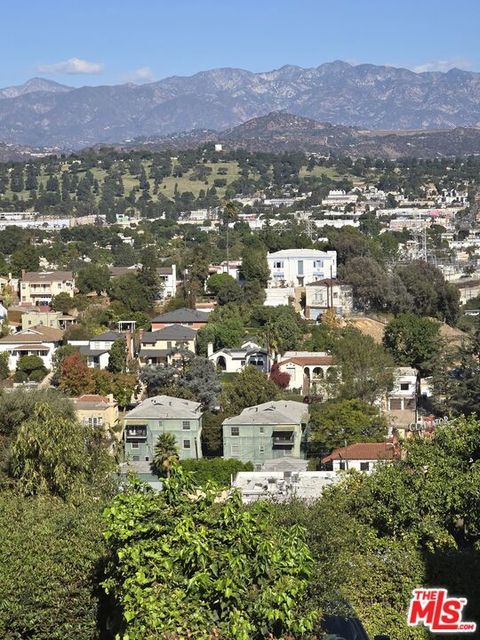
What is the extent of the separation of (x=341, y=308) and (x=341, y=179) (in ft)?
266

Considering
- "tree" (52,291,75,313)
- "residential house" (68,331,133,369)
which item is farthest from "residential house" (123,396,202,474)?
"tree" (52,291,75,313)

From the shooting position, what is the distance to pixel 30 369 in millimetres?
31500

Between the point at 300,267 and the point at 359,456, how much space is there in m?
22.0

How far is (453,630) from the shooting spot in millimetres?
9367

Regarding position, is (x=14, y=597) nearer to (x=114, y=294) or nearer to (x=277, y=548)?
(x=277, y=548)

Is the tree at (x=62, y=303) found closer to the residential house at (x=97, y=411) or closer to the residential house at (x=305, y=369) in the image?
the residential house at (x=305, y=369)

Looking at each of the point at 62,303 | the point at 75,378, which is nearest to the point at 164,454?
the point at 75,378

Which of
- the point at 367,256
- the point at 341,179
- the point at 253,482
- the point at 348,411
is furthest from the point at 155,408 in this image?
the point at 341,179

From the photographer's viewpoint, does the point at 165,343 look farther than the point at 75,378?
Yes

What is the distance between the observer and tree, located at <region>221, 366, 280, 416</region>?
2614 cm

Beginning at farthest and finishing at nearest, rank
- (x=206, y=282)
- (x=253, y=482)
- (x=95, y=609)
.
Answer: (x=206, y=282) < (x=253, y=482) < (x=95, y=609)

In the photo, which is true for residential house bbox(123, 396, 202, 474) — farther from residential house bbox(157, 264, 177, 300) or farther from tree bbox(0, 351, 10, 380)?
residential house bbox(157, 264, 177, 300)

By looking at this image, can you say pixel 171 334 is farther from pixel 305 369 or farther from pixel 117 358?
pixel 305 369

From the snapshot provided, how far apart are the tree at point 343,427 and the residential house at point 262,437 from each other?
44cm
